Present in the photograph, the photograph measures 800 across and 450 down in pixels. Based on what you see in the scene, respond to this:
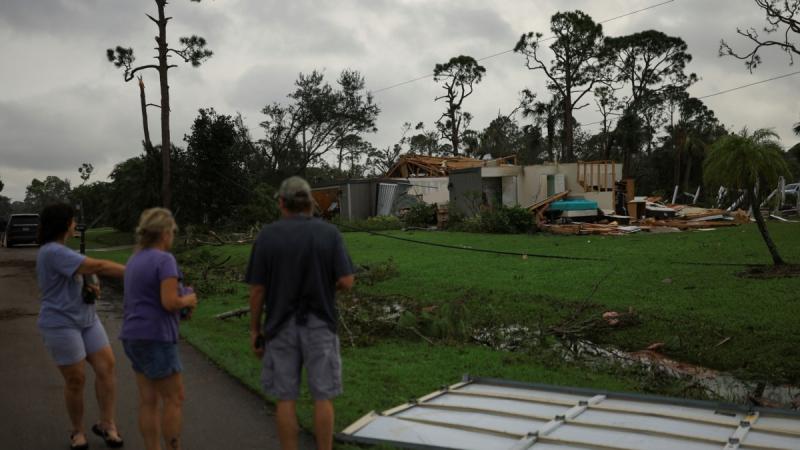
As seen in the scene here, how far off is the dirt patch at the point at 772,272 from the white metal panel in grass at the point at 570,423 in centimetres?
763

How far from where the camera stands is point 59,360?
15.5 feet

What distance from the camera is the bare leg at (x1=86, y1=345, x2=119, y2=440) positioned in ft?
16.1

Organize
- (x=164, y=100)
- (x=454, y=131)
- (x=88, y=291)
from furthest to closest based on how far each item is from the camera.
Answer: (x=454, y=131) < (x=164, y=100) < (x=88, y=291)

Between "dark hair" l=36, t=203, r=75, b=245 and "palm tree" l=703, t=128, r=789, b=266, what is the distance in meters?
11.9

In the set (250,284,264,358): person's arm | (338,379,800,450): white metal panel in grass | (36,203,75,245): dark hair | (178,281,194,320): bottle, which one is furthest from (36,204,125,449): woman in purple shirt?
(338,379,800,450): white metal panel in grass

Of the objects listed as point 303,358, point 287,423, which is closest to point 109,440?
point 287,423

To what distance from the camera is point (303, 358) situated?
4.13m

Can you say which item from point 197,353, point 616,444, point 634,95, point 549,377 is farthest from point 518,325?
point 634,95

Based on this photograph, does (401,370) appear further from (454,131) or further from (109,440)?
(454,131)

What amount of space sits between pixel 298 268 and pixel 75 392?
6.92ft

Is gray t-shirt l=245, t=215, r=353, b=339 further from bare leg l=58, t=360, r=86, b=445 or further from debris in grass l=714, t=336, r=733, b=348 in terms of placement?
debris in grass l=714, t=336, r=733, b=348

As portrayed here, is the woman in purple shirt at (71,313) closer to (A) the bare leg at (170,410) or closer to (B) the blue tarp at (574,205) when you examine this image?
(A) the bare leg at (170,410)

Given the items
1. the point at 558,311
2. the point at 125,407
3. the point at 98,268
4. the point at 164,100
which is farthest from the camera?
the point at 164,100

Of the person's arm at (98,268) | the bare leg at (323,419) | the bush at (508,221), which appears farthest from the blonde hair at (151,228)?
the bush at (508,221)
